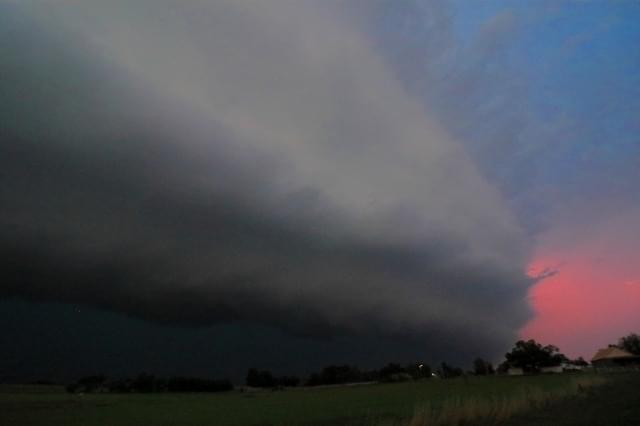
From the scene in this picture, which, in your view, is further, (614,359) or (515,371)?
(515,371)

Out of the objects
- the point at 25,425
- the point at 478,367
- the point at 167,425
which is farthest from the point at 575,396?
the point at 478,367

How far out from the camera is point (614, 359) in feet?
486

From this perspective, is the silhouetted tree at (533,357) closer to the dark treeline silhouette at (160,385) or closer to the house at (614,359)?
the house at (614,359)

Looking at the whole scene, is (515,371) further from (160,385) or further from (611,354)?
(160,385)

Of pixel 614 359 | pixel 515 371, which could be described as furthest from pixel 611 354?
pixel 515 371

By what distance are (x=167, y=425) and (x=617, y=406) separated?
99.0ft

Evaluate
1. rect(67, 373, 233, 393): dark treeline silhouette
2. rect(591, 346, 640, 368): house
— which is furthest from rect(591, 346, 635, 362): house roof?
rect(67, 373, 233, 393): dark treeline silhouette

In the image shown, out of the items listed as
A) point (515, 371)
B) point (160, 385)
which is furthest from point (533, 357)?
point (160, 385)

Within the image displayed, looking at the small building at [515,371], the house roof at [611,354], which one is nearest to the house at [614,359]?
the house roof at [611,354]

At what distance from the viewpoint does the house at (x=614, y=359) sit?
144 meters

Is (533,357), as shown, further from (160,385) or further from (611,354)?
(160,385)

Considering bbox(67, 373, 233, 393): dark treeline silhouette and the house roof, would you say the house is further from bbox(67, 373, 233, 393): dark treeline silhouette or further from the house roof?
bbox(67, 373, 233, 393): dark treeline silhouette

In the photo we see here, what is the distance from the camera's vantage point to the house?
144 m

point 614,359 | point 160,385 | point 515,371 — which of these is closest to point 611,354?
point 614,359
